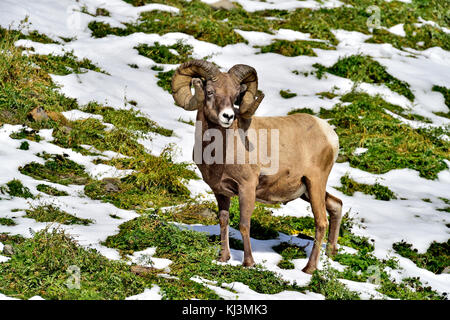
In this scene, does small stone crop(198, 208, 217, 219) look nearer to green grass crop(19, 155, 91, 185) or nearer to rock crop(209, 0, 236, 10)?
green grass crop(19, 155, 91, 185)

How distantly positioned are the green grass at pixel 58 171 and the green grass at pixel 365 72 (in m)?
10.1

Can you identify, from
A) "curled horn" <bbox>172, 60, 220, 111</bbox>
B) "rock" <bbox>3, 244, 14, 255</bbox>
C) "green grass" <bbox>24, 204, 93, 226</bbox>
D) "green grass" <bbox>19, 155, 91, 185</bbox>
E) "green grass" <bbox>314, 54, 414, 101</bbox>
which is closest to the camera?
"rock" <bbox>3, 244, 14, 255</bbox>

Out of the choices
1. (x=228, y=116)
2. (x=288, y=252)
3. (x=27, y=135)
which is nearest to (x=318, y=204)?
(x=288, y=252)

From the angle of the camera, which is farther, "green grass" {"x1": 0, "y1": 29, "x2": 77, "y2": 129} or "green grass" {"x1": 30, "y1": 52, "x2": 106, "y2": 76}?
"green grass" {"x1": 30, "y1": 52, "x2": 106, "y2": 76}

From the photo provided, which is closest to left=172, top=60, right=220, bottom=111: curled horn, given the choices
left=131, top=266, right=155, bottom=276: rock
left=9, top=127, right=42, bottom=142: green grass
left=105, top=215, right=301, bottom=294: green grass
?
left=105, top=215, right=301, bottom=294: green grass

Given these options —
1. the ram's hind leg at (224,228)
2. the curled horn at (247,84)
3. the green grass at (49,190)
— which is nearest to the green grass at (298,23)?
the green grass at (49,190)

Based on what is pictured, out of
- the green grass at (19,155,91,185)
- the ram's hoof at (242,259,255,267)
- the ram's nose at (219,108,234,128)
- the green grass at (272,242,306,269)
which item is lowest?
the green grass at (272,242,306,269)

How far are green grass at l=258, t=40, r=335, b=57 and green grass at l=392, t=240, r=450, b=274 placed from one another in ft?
37.0

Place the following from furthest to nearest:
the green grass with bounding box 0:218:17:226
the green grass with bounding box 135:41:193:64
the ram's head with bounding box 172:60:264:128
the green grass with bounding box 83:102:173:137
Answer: the green grass with bounding box 135:41:193:64
the green grass with bounding box 83:102:173:137
the green grass with bounding box 0:218:17:226
the ram's head with bounding box 172:60:264:128

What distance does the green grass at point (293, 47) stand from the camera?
19406 millimetres

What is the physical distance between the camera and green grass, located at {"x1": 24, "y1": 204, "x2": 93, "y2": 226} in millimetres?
8519

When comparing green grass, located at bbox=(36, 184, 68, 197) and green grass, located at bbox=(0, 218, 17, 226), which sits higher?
green grass, located at bbox=(0, 218, 17, 226)

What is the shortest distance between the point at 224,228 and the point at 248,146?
1.42 meters

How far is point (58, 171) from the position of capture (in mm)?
11039
